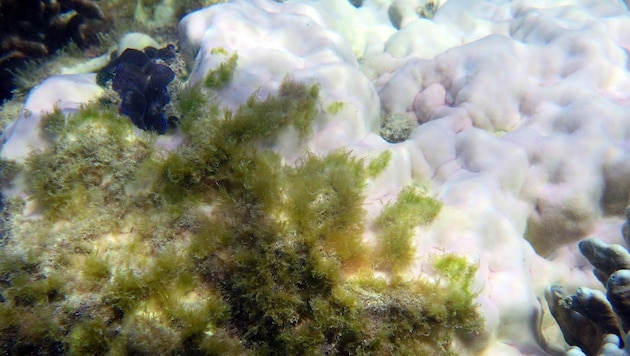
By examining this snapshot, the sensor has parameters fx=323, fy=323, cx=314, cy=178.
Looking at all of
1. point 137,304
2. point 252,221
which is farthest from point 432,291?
point 137,304

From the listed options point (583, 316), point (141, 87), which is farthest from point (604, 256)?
point (141, 87)

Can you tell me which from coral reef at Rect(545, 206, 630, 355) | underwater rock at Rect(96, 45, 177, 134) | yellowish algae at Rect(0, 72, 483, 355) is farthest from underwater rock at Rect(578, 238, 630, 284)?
underwater rock at Rect(96, 45, 177, 134)

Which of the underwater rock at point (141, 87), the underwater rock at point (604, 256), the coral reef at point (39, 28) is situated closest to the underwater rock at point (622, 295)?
the underwater rock at point (604, 256)

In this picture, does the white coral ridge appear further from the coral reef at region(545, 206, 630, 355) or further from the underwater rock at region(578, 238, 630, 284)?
the underwater rock at region(578, 238, 630, 284)

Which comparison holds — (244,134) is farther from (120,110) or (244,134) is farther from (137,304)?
(137,304)

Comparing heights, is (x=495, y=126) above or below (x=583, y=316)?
above

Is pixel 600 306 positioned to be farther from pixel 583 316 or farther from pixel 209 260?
pixel 209 260
